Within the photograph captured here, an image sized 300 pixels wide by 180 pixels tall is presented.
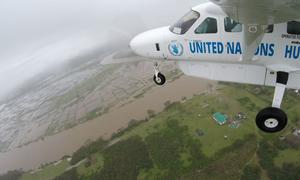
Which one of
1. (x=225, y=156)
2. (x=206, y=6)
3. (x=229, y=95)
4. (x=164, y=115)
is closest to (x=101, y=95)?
(x=164, y=115)

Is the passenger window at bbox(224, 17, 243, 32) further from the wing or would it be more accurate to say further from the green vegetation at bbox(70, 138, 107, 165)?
the green vegetation at bbox(70, 138, 107, 165)

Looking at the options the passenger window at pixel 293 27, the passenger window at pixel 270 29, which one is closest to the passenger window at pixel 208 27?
the passenger window at pixel 270 29

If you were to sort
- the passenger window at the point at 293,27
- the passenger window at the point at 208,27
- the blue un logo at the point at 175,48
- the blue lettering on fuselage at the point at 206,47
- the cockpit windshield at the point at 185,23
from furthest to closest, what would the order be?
the blue un logo at the point at 175,48
the cockpit windshield at the point at 185,23
the blue lettering on fuselage at the point at 206,47
the passenger window at the point at 208,27
the passenger window at the point at 293,27

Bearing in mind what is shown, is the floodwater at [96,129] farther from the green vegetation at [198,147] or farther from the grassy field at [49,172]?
the green vegetation at [198,147]

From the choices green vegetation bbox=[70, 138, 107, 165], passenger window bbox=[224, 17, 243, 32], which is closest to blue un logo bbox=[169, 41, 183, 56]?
passenger window bbox=[224, 17, 243, 32]

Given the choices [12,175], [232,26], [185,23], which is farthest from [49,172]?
[232,26]

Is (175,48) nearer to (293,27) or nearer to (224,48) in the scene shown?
(224,48)
